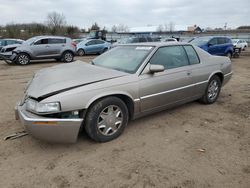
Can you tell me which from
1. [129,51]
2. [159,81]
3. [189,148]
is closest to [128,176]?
[189,148]

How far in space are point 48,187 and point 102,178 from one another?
2.02 feet

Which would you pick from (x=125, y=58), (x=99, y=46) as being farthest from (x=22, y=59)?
(x=125, y=58)

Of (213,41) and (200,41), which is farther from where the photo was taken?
(200,41)

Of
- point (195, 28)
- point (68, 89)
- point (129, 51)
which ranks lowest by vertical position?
point (68, 89)

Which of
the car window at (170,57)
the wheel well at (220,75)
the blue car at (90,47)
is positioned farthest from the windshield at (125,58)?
the blue car at (90,47)

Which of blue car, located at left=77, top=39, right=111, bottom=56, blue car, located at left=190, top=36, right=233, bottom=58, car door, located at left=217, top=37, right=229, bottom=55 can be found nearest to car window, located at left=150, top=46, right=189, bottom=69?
blue car, located at left=190, top=36, right=233, bottom=58

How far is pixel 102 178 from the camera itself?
2.58 metres

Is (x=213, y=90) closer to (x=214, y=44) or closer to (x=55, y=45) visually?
(x=214, y=44)

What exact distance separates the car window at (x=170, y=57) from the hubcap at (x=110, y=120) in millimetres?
1116

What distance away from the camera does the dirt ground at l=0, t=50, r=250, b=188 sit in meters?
2.55

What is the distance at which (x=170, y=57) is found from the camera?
4184 mm

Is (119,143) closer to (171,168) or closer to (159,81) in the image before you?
(171,168)

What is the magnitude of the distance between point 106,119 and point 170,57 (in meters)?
1.83

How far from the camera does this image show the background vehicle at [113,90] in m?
2.87
